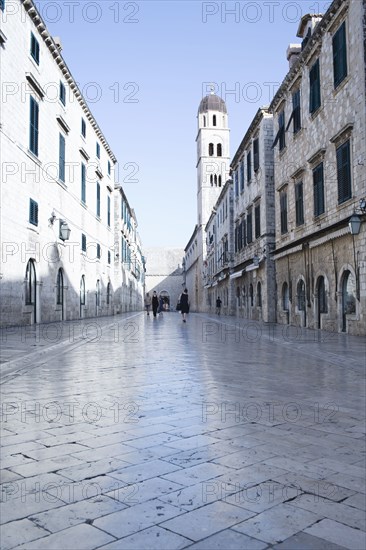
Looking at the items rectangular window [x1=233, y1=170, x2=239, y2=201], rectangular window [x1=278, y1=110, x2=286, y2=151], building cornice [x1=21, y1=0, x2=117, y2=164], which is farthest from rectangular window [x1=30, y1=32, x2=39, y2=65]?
rectangular window [x1=233, y1=170, x2=239, y2=201]

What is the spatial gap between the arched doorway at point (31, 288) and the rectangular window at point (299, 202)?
10921 mm

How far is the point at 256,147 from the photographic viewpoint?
27.2 metres

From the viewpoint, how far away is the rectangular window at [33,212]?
1927cm

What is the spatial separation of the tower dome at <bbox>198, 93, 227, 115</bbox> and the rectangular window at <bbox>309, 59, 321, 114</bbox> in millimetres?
54023

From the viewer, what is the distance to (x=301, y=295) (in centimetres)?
2016

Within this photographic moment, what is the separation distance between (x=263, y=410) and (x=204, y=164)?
221ft

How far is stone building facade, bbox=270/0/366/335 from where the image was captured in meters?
14.4

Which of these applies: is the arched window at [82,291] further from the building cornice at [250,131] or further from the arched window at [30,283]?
the building cornice at [250,131]

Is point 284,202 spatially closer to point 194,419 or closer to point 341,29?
point 341,29

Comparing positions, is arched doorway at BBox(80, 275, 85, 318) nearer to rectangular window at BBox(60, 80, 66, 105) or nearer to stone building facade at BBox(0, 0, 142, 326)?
stone building facade at BBox(0, 0, 142, 326)

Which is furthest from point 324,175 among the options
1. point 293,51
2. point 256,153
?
point 256,153

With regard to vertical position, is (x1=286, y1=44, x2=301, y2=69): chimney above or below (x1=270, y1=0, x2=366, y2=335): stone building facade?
above

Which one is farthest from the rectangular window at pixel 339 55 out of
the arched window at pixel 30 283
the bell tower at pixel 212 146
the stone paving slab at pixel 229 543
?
the bell tower at pixel 212 146

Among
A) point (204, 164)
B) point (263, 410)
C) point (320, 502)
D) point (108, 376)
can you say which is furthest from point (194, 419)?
point (204, 164)
